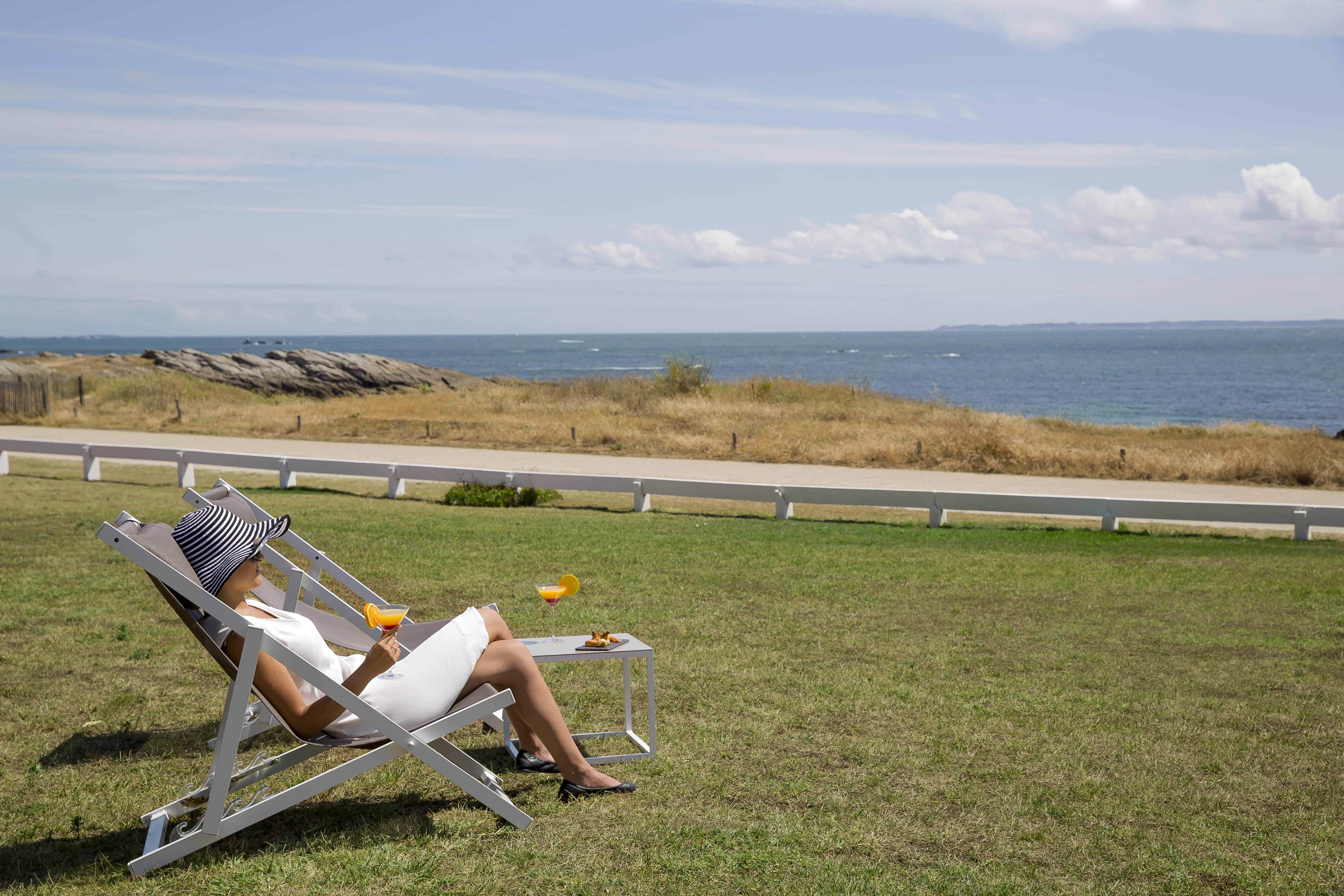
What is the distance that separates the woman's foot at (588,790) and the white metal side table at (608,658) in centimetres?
24

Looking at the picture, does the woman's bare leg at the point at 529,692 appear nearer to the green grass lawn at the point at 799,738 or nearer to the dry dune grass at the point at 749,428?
the green grass lawn at the point at 799,738

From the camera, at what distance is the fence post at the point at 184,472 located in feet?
Result: 58.9

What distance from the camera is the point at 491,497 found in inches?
643

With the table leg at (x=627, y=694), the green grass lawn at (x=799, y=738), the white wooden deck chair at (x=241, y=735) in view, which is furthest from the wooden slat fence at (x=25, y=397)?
the white wooden deck chair at (x=241, y=735)

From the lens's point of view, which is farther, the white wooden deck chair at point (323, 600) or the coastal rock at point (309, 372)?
the coastal rock at point (309, 372)

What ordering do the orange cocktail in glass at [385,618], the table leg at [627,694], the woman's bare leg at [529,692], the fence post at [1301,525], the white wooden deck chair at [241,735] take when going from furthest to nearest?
the fence post at [1301,525]
the table leg at [627,694]
the woman's bare leg at [529,692]
the orange cocktail in glass at [385,618]
the white wooden deck chair at [241,735]

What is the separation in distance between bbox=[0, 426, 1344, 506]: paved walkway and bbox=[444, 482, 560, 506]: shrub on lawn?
8.02 feet

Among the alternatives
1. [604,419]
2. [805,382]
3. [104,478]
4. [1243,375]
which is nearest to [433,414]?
[604,419]

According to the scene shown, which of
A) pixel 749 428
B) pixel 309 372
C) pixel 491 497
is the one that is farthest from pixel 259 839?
pixel 309 372

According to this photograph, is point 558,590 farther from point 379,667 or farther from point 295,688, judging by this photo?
point 295,688

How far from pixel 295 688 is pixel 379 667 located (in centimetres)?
36

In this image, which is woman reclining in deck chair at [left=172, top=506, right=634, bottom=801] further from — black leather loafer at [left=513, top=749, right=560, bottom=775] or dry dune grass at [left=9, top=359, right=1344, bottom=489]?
dry dune grass at [left=9, top=359, right=1344, bottom=489]

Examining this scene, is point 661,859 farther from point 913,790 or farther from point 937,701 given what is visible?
point 937,701

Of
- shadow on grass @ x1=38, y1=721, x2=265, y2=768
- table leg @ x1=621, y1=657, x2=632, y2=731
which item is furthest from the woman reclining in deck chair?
shadow on grass @ x1=38, y1=721, x2=265, y2=768
